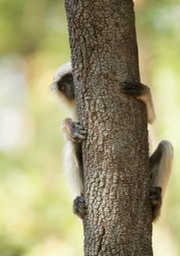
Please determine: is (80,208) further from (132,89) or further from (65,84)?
(65,84)

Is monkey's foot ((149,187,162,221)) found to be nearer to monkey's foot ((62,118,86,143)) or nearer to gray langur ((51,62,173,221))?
gray langur ((51,62,173,221))

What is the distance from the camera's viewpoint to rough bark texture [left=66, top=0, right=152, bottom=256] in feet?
17.6

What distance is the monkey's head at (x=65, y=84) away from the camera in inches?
289

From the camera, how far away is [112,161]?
5414mm

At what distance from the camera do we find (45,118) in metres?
22.4

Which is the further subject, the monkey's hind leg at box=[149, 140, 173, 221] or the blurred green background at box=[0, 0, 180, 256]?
the blurred green background at box=[0, 0, 180, 256]

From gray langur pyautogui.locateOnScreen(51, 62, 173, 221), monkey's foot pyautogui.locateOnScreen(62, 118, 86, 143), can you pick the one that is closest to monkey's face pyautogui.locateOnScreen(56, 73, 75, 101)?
gray langur pyautogui.locateOnScreen(51, 62, 173, 221)

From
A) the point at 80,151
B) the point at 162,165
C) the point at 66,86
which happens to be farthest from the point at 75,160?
the point at 66,86

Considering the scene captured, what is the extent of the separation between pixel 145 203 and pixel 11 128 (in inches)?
682

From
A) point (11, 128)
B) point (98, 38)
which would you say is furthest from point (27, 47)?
point (98, 38)

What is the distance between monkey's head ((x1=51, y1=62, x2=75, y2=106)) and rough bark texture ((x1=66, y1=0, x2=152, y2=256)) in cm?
180

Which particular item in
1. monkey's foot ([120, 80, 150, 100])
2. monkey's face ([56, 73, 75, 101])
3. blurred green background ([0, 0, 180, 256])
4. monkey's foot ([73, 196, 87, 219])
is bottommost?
monkey's foot ([73, 196, 87, 219])

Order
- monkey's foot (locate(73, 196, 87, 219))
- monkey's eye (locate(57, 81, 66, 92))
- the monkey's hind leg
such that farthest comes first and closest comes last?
monkey's eye (locate(57, 81, 66, 92))
the monkey's hind leg
monkey's foot (locate(73, 196, 87, 219))

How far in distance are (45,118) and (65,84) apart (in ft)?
49.1
